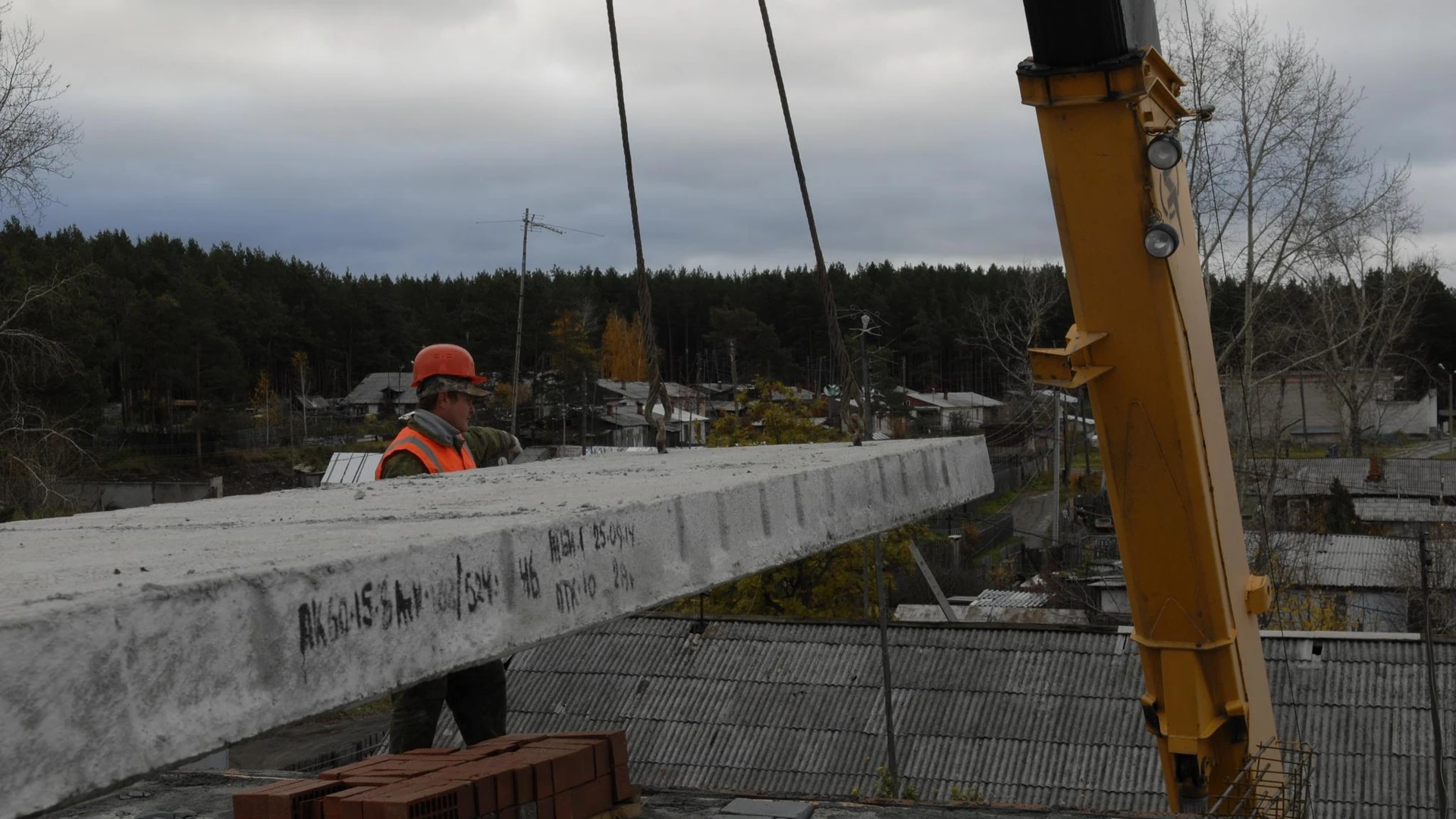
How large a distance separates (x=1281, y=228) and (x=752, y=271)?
7526cm

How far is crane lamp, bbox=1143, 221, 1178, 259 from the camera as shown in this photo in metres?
5.09

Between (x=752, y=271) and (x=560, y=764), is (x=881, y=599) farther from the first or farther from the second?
(x=752, y=271)

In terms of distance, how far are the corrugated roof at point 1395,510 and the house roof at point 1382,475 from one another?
505 millimetres

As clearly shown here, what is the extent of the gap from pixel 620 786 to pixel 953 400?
254 feet

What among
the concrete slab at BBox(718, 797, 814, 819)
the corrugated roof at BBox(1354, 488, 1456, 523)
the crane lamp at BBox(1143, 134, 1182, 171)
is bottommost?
the corrugated roof at BBox(1354, 488, 1456, 523)

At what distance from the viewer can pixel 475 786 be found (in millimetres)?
3936

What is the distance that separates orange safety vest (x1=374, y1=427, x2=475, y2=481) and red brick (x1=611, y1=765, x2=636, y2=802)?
5.66ft

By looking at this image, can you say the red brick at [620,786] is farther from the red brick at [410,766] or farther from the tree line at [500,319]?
the tree line at [500,319]

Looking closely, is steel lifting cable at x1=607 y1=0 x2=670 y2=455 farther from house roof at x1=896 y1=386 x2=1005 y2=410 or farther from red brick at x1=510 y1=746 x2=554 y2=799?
house roof at x1=896 y1=386 x2=1005 y2=410

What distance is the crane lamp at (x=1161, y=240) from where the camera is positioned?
5.09 meters

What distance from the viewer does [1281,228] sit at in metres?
26.8

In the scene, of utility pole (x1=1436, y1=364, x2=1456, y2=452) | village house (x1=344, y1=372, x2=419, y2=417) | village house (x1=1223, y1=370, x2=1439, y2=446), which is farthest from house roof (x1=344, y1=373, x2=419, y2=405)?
utility pole (x1=1436, y1=364, x2=1456, y2=452)

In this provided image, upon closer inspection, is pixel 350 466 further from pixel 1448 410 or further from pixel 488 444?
pixel 1448 410

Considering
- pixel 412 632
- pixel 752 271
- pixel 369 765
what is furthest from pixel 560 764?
pixel 752 271
